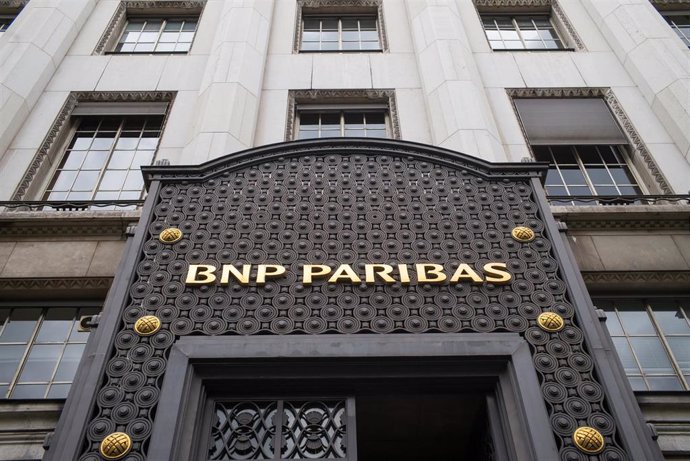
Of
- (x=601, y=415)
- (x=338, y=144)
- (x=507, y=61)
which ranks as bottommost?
(x=601, y=415)

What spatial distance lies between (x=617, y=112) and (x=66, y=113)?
12.0 m

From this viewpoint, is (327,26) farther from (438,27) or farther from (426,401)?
(426,401)

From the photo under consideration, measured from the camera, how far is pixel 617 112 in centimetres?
Answer: 1369

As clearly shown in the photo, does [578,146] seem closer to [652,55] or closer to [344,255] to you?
[652,55]

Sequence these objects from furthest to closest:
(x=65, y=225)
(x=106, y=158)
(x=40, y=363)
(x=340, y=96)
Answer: (x=340, y=96)
(x=106, y=158)
(x=65, y=225)
(x=40, y=363)

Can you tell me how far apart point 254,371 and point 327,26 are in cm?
1181

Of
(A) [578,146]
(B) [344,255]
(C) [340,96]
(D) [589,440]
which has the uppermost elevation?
(C) [340,96]

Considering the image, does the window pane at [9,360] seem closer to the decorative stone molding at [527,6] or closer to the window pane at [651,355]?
the window pane at [651,355]

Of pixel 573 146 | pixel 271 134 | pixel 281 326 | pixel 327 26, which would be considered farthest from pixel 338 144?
pixel 327 26

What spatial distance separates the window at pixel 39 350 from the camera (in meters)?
8.98

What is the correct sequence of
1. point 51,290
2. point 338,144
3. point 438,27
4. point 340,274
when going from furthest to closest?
1. point 438,27
2. point 338,144
3. point 51,290
4. point 340,274

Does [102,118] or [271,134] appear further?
[102,118]

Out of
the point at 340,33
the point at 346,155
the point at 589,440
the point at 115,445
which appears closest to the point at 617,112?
the point at 346,155

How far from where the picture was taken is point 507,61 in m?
15.0
